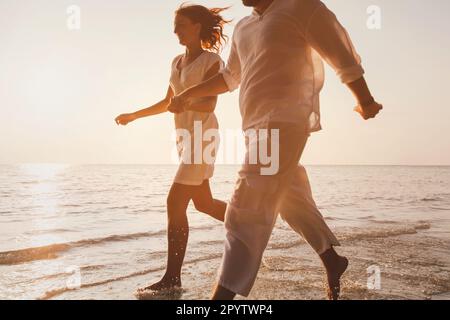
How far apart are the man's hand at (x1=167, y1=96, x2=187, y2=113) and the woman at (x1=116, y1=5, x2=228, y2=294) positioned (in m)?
0.92

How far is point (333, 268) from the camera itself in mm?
2996

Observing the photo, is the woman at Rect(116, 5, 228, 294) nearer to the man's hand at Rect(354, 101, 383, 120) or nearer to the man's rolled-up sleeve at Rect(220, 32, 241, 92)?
the man's rolled-up sleeve at Rect(220, 32, 241, 92)

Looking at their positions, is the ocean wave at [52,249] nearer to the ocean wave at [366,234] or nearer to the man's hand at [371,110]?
the ocean wave at [366,234]

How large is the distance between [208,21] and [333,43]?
1.95m

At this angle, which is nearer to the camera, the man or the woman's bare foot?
the man

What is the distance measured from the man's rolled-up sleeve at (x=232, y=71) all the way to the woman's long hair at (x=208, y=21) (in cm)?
131

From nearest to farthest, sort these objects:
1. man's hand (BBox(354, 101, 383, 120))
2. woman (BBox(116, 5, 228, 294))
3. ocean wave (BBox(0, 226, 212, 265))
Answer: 1. man's hand (BBox(354, 101, 383, 120))
2. woman (BBox(116, 5, 228, 294))
3. ocean wave (BBox(0, 226, 212, 265))

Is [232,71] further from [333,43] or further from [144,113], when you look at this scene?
[144,113]

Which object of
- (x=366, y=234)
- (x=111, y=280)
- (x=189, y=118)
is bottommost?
(x=366, y=234)

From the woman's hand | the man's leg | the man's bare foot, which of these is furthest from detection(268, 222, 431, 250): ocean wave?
the man's bare foot

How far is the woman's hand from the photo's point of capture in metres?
3.95

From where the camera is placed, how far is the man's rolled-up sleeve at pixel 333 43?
7.30 ft

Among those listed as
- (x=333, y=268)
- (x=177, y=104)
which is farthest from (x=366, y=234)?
(x=177, y=104)
